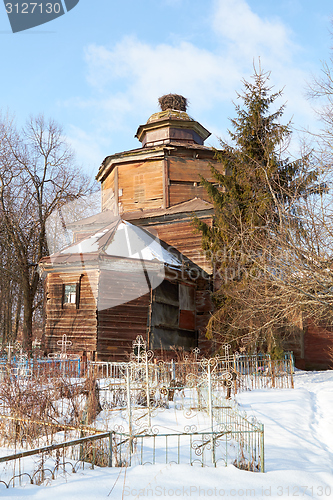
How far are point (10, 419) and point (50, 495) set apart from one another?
3.42 meters

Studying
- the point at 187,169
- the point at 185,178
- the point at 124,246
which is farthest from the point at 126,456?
the point at 187,169

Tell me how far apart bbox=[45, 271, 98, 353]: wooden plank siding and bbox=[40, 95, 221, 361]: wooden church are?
4 cm

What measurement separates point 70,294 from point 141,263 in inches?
114

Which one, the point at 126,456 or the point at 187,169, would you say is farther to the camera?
the point at 187,169

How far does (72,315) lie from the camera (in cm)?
1623

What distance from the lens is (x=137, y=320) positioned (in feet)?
52.9

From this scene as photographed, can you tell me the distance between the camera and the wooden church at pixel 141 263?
628 inches

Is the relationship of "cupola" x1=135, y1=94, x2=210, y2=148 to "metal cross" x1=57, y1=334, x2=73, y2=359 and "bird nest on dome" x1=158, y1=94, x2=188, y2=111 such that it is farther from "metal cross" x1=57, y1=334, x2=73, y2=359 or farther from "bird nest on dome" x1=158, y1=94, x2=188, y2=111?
"metal cross" x1=57, y1=334, x2=73, y2=359

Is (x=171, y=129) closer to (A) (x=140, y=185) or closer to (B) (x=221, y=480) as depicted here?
(A) (x=140, y=185)

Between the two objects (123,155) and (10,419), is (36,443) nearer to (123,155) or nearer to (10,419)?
(10,419)

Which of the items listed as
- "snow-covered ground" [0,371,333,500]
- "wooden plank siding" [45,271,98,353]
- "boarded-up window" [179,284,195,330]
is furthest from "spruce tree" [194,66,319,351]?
"snow-covered ground" [0,371,333,500]

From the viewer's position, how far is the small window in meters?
16.5

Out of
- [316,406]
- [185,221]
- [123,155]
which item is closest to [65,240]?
[123,155]

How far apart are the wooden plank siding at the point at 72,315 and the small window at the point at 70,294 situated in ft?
0.51
